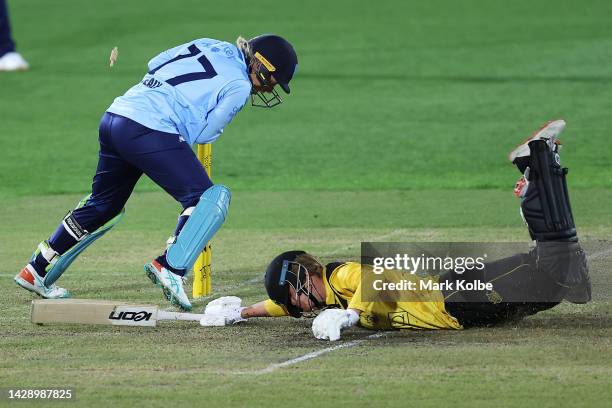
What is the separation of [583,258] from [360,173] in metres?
8.49

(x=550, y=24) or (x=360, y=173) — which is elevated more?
(x=550, y=24)

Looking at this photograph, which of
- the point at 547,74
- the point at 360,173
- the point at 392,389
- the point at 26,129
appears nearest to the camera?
the point at 392,389

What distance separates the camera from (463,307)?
877 cm

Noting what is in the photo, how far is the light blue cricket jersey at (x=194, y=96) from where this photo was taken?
371 inches

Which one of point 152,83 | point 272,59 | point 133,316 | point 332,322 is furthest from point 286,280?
point 152,83

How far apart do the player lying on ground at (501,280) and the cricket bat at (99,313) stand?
86 centimetres

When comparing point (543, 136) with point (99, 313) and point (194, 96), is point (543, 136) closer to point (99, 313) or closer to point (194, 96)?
point (194, 96)

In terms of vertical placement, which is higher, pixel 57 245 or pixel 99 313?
pixel 57 245

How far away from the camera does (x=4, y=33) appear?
24.1 metres

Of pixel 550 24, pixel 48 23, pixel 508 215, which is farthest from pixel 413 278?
pixel 48 23

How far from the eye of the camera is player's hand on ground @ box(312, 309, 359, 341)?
845cm

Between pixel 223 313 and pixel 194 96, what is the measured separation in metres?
1.62

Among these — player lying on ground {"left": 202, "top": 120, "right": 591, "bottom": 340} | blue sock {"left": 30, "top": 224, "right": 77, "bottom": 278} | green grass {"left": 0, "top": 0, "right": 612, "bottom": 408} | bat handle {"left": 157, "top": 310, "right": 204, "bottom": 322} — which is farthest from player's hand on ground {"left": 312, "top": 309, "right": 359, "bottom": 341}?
blue sock {"left": 30, "top": 224, "right": 77, "bottom": 278}

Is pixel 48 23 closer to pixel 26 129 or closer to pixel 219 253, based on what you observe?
pixel 26 129
